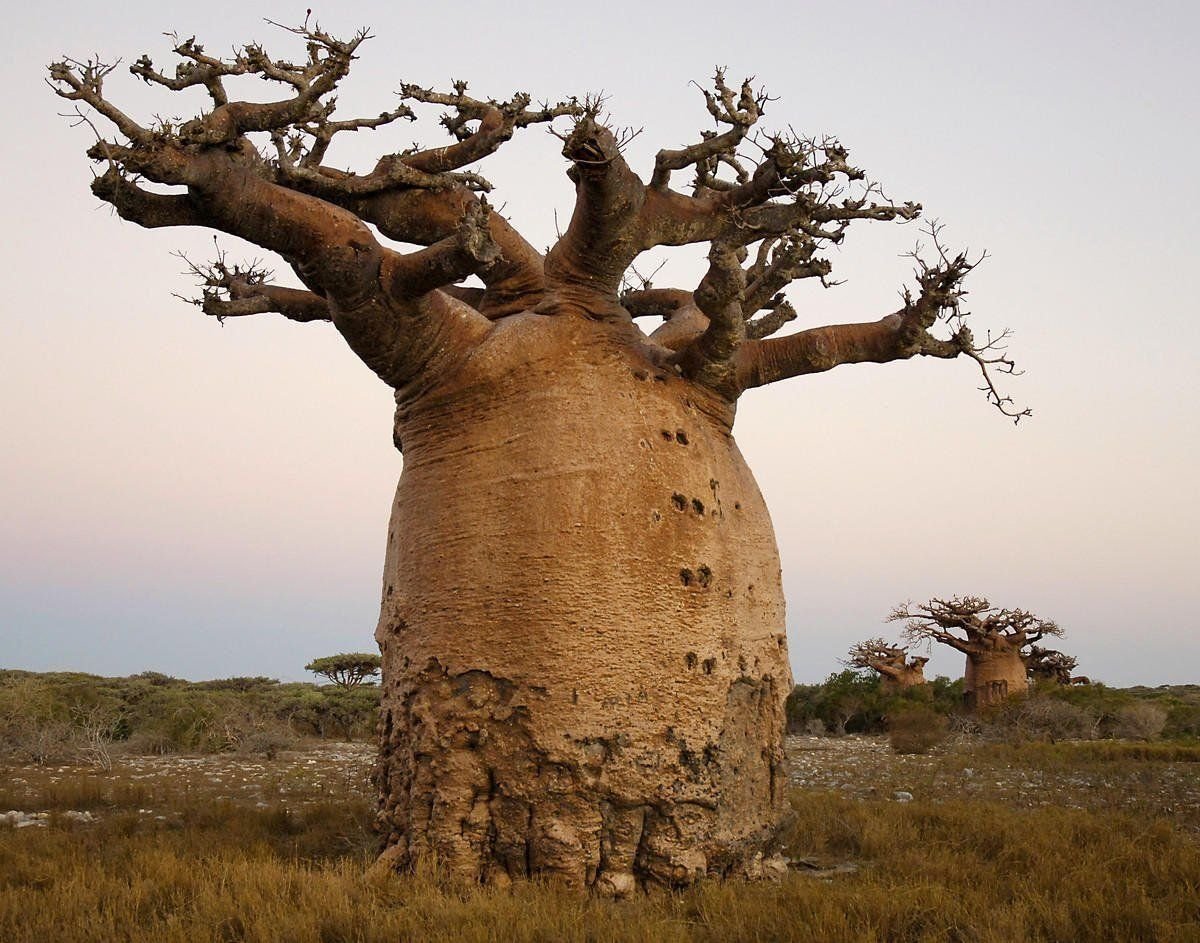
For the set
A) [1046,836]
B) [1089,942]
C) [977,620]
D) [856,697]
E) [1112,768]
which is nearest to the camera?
[1089,942]

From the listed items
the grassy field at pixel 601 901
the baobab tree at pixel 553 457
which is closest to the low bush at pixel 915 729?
the grassy field at pixel 601 901

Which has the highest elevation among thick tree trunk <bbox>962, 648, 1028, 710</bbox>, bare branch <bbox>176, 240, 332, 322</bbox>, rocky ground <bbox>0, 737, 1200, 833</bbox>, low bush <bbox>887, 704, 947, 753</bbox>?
bare branch <bbox>176, 240, 332, 322</bbox>

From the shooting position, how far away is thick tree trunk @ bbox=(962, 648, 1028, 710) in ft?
59.6

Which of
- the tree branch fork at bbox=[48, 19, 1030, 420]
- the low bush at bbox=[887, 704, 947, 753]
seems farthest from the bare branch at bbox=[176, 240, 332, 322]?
the low bush at bbox=[887, 704, 947, 753]

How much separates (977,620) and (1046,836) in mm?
13080

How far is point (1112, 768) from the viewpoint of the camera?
33.8 feet

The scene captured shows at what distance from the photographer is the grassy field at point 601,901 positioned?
12.3 ft

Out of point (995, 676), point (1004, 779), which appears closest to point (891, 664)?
point (995, 676)

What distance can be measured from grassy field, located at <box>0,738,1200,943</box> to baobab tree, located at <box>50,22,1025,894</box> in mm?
466

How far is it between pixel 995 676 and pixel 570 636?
15.8 m

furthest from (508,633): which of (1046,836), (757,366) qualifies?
(1046,836)

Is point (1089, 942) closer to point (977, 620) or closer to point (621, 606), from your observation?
point (621, 606)

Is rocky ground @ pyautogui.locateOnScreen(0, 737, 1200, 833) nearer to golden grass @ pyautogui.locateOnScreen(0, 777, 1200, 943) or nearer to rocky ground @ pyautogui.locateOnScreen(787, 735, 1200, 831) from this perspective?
rocky ground @ pyautogui.locateOnScreen(787, 735, 1200, 831)

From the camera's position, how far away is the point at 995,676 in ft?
59.9
